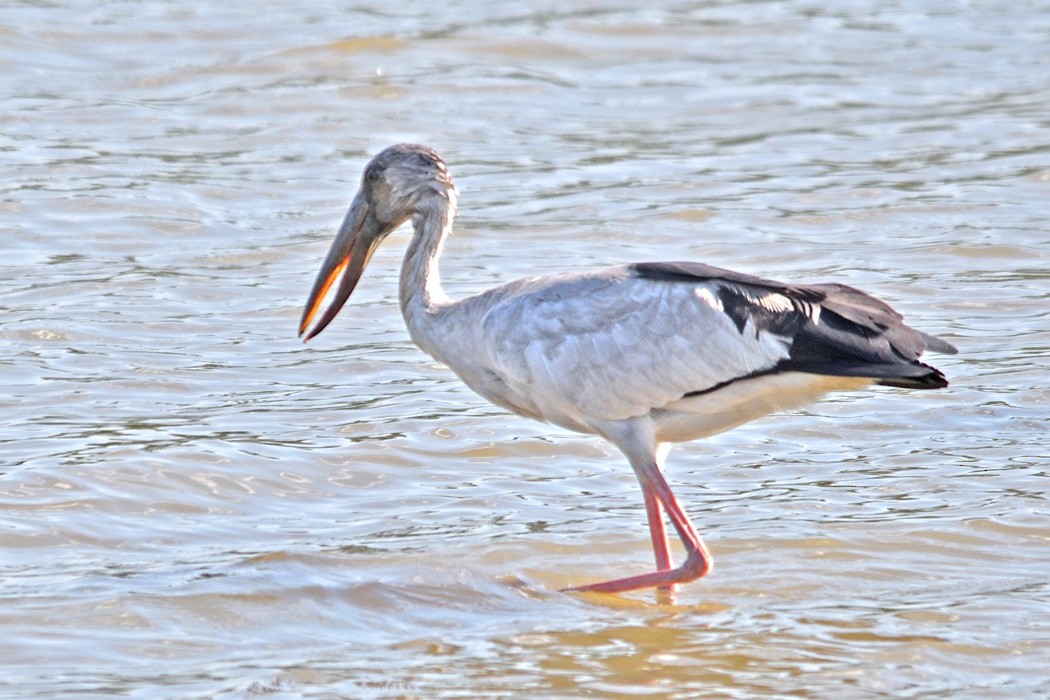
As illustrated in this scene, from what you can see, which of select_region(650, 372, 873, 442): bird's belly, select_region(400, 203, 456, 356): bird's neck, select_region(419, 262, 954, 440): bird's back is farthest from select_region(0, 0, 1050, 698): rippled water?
select_region(400, 203, 456, 356): bird's neck

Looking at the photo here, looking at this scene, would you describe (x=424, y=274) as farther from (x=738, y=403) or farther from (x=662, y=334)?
(x=738, y=403)

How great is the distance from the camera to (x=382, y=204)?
8.12 m

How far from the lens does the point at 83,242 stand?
41.4ft

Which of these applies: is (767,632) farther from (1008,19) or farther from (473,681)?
(1008,19)

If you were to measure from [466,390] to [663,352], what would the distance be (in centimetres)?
303

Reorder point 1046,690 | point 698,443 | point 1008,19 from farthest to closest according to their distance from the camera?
point 1008,19 < point 698,443 < point 1046,690

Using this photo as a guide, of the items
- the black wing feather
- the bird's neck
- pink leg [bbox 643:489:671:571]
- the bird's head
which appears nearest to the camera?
the black wing feather

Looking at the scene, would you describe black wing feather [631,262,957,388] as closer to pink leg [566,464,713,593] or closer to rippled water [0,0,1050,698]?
pink leg [566,464,713,593]

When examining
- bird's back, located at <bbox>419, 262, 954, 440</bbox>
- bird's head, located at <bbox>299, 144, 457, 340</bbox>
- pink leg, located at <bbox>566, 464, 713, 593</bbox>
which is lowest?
pink leg, located at <bbox>566, 464, 713, 593</bbox>

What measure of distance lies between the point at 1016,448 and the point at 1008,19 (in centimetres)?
1194

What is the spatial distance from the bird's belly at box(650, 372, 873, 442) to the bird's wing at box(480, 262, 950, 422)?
6cm

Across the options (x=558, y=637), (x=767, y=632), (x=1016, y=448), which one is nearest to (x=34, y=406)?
(x=558, y=637)

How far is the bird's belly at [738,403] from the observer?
721 cm

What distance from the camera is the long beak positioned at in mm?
8180
